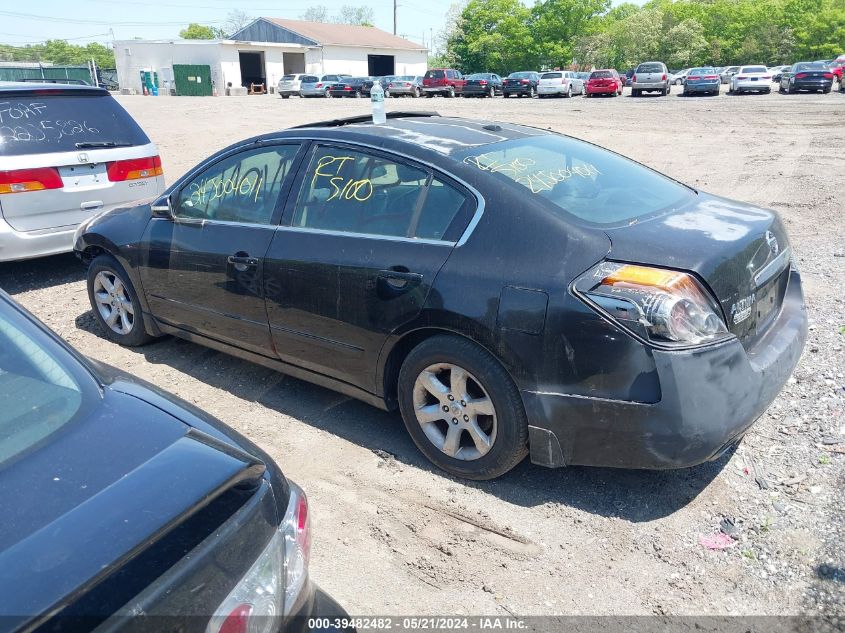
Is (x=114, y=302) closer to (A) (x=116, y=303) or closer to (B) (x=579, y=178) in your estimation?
(A) (x=116, y=303)

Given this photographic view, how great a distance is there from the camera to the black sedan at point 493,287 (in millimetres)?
2943

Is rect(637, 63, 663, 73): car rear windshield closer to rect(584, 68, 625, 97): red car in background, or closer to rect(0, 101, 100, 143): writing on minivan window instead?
rect(584, 68, 625, 97): red car in background

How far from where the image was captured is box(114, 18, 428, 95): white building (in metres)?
56.9

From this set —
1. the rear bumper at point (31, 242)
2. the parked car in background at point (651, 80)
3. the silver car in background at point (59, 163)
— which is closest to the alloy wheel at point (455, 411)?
the silver car in background at point (59, 163)

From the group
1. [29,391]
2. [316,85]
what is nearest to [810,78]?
[316,85]

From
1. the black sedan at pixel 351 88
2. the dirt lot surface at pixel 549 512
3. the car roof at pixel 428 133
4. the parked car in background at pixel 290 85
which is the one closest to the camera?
the dirt lot surface at pixel 549 512

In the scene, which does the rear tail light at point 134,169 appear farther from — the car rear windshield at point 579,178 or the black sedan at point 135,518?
the black sedan at point 135,518

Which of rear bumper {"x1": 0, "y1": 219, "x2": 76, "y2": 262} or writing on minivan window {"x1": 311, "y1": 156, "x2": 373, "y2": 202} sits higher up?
writing on minivan window {"x1": 311, "y1": 156, "x2": 373, "y2": 202}

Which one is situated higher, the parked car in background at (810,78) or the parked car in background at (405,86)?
the parked car in background at (810,78)

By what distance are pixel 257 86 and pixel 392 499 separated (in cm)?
6013

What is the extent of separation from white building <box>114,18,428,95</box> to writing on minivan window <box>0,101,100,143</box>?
54.0m

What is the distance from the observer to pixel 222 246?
431cm

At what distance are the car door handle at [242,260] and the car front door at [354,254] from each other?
11 cm

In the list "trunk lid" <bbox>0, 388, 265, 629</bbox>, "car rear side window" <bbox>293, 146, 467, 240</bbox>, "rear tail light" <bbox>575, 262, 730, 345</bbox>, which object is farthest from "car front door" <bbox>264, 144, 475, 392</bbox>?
"trunk lid" <bbox>0, 388, 265, 629</bbox>
